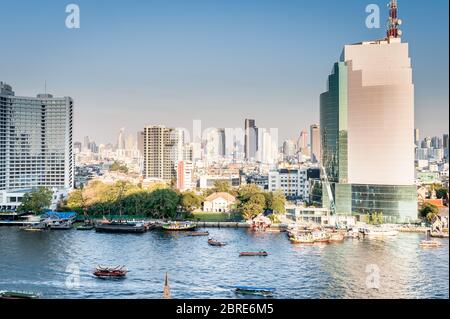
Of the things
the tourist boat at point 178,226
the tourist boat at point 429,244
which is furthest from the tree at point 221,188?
the tourist boat at point 429,244

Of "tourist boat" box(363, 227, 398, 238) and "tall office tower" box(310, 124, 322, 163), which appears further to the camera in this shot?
"tall office tower" box(310, 124, 322, 163)

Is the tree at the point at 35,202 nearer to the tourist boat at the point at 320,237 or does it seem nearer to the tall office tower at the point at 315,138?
the tourist boat at the point at 320,237

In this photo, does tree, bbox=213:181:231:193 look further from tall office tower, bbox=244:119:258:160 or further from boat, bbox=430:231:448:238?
boat, bbox=430:231:448:238

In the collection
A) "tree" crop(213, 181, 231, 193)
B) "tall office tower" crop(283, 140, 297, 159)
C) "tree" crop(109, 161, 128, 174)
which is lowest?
"tree" crop(213, 181, 231, 193)

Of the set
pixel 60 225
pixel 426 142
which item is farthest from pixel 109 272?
pixel 426 142

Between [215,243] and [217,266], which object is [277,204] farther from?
[217,266]

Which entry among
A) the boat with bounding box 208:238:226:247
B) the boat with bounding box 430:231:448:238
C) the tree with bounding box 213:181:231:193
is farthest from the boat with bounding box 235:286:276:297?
the tree with bounding box 213:181:231:193
